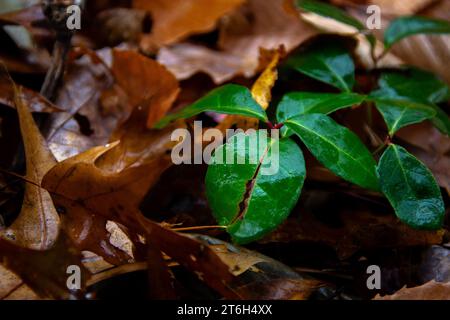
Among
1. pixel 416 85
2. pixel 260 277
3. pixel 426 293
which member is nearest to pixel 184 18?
pixel 416 85

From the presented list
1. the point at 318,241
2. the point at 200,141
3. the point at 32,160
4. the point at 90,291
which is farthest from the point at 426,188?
the point at 32,160

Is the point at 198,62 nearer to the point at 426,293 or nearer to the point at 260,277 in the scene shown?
the point at 260,277

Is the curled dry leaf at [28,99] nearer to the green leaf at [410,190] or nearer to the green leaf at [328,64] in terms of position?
the green leaf at [328,64]

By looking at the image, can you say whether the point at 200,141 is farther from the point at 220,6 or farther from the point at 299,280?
the point at 220,6

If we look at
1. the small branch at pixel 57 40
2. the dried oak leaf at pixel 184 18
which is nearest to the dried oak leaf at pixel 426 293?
the small branch at pixel 57 40

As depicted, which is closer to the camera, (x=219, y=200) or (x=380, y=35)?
(x=219, y=200)

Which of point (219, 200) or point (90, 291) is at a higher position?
point (219, 200)
